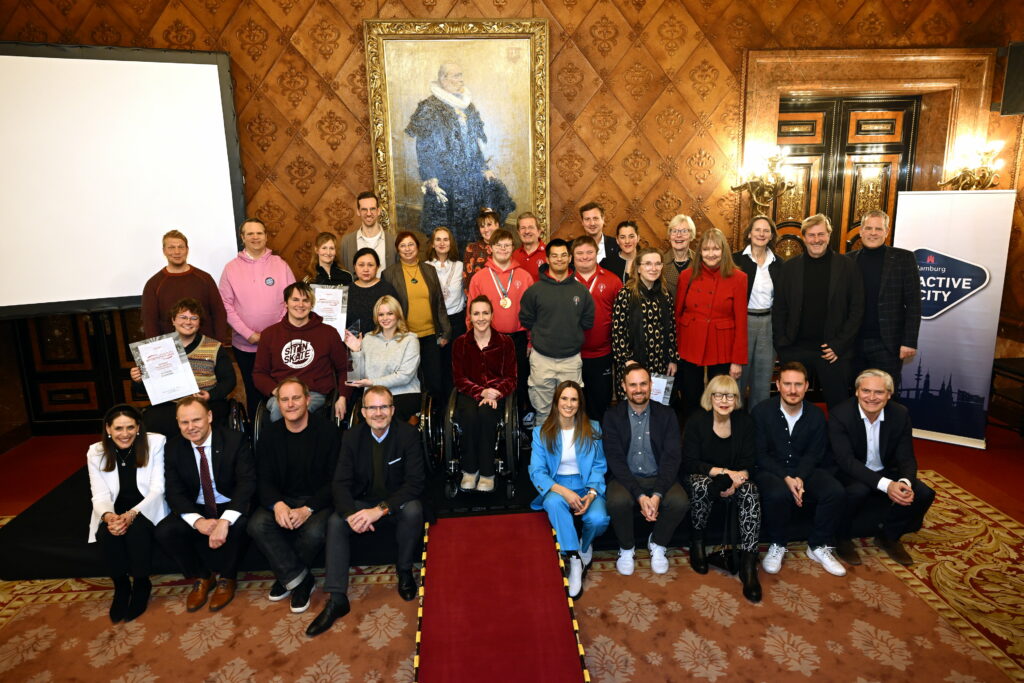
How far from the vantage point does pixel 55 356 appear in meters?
5.42

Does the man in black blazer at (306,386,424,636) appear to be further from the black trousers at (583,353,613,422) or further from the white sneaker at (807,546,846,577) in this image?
the white sneaker at (807,546,846,577)

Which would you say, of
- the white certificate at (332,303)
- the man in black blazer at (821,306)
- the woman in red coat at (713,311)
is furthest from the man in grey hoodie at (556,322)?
the man in black blazer at (821,306)

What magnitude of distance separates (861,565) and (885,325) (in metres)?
1.71

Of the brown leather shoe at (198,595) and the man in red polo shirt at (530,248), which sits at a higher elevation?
the man in red polo shirt at (530,248)

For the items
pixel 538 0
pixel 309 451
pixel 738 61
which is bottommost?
pixel 309 451

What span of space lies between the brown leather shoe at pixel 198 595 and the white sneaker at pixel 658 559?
91.8 inches

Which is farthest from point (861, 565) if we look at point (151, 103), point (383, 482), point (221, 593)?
point (151, 103)

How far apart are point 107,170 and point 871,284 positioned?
18.8 ft

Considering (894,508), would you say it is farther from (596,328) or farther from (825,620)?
(596,328)

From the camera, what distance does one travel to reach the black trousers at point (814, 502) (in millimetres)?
3256

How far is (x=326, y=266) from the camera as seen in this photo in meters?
4.41

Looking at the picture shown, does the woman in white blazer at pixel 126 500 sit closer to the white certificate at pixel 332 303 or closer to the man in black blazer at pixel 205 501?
the man in black blazer at pixel 205 501

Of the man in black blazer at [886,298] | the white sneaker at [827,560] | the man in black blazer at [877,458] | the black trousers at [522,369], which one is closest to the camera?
the white sneaker at [827,560]

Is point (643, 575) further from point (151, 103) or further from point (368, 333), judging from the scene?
point (151, 103)
